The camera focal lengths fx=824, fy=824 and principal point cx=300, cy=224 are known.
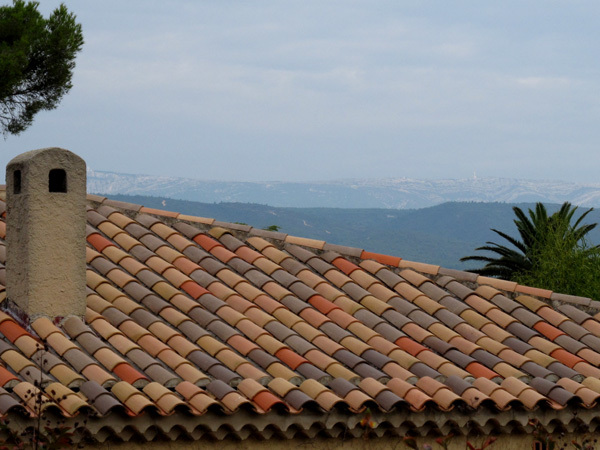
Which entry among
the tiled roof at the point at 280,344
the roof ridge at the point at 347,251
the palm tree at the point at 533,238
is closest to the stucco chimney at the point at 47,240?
the tiled roof at the point at 280,344

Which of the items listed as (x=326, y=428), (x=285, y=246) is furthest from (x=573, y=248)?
(x=326, y=428)

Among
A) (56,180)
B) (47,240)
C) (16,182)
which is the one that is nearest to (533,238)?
(56,180)

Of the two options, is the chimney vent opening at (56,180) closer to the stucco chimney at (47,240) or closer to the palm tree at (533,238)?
the stucco chimney at (47,240)

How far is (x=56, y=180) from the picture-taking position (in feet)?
25.4

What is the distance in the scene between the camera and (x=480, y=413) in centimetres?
748

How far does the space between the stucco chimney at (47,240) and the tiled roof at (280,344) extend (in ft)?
0.71

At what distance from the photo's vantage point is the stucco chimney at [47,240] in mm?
7312

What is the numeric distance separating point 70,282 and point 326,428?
2.66 meters

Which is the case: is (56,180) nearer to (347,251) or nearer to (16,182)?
(16,182)

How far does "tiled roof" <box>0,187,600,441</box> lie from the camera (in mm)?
6555

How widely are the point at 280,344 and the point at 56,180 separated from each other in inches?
103

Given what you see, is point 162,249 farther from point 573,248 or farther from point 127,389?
point 573,248

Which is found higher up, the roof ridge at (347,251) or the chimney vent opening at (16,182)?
the chimney vent opening at (16,182)

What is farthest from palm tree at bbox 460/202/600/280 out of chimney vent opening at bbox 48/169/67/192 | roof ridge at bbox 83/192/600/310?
chimney vent opening at bbox 48/169/67/192
